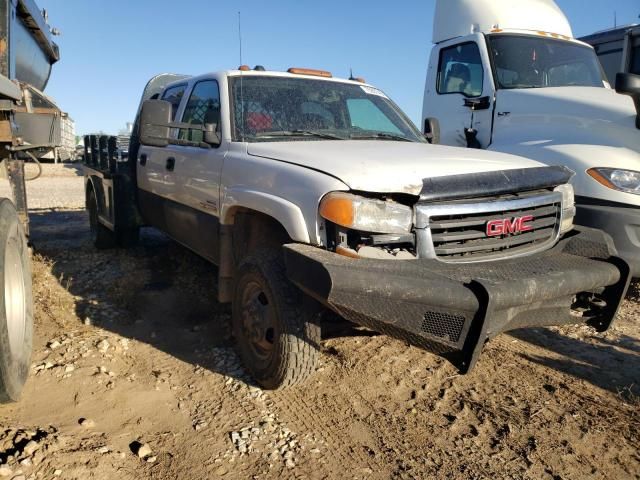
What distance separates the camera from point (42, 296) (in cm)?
465

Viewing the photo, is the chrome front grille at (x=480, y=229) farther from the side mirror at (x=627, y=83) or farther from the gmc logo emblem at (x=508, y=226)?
the side mirror at (x=627, y=83)

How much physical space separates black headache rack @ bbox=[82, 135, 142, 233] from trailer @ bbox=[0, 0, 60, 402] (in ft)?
2.87

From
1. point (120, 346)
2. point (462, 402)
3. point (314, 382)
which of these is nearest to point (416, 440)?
point (462, 402)

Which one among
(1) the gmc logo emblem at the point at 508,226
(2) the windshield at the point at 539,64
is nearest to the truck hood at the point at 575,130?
(2) the windshield at the point at 539,64

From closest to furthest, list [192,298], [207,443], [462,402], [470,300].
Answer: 1. [470,300]
2. [207,443]
3. [462,402]
4. [192,298]

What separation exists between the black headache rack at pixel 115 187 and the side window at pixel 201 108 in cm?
150

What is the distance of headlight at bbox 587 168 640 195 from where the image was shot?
4152 mm

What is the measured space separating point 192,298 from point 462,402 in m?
2.77

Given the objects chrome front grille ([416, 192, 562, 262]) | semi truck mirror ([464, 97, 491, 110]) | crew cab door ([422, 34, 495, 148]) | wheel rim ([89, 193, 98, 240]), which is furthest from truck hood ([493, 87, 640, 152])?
wheel rim ([89, 193, 98, 240])

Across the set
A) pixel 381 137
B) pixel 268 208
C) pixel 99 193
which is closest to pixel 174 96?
pixel 99 193

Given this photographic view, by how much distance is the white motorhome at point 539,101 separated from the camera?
4184mm

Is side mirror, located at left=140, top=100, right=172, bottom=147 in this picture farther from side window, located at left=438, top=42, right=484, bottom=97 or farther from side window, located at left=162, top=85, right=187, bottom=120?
side window, located at left=438, top=42, right=484, bottom=97

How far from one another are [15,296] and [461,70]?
522 centimetres

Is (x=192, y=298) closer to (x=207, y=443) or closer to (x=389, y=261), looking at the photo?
(x=207, y=443)
